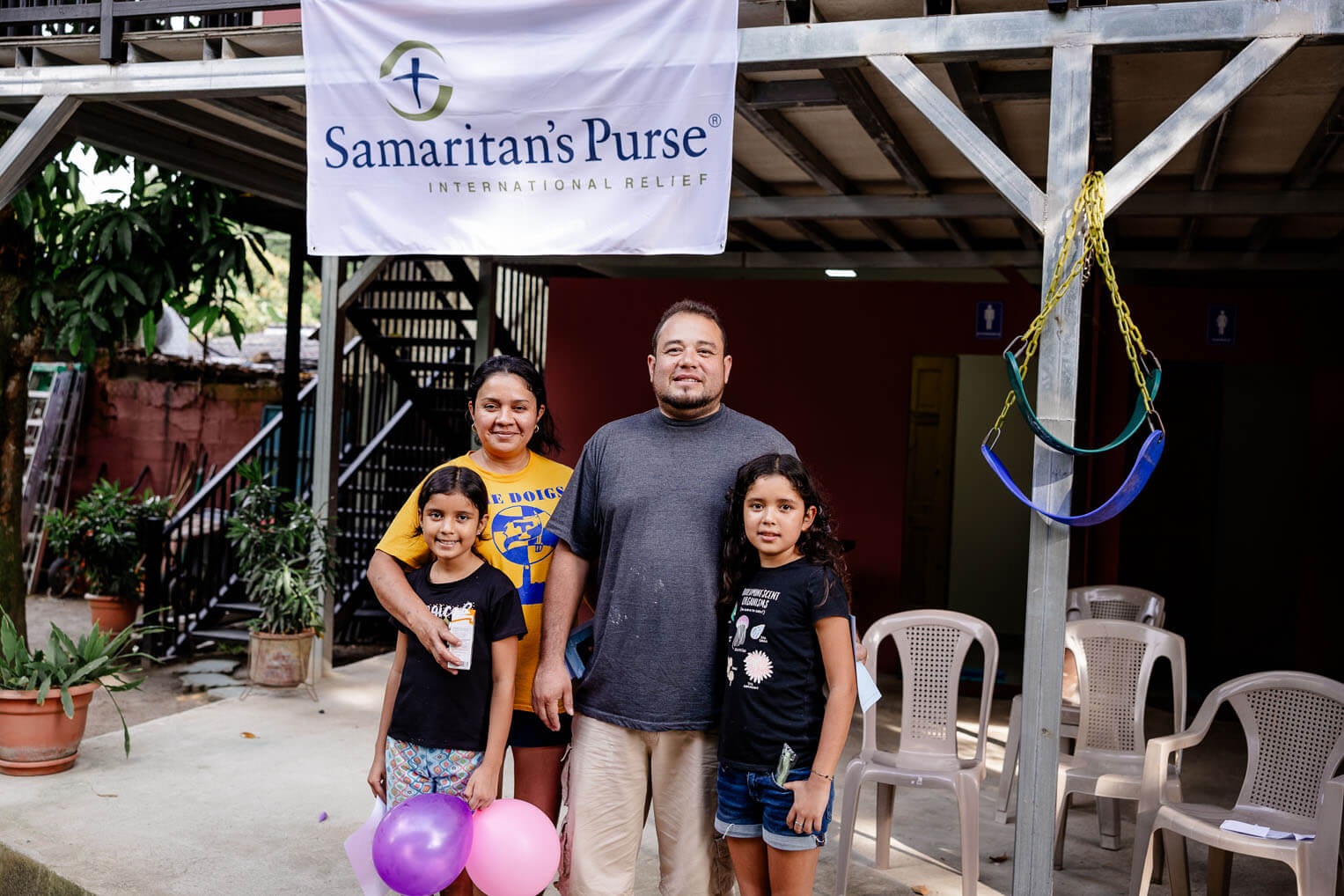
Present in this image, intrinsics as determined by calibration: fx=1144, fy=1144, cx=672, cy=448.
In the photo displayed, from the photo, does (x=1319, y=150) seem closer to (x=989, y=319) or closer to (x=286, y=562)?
(x=989, y=319)

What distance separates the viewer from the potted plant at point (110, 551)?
802 centimetres

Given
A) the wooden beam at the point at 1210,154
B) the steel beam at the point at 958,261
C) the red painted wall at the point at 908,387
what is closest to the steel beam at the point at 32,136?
the steel beam at the point at 958,261

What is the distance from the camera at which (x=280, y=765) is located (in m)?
5.14

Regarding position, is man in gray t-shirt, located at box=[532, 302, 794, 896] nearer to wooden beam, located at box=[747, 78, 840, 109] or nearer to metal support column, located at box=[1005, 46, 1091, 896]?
metal support column, located at box=[1005, 46, 1091, 896]

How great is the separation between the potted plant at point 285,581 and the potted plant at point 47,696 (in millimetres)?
1499

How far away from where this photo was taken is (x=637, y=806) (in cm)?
273

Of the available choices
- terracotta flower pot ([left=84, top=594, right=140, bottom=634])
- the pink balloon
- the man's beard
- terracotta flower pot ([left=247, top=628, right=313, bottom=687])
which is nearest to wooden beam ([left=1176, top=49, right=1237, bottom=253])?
the man's beard

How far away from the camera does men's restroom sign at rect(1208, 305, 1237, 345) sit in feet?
23.8

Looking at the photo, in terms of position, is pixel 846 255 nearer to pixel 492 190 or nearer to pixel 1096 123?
pixel 1096 123

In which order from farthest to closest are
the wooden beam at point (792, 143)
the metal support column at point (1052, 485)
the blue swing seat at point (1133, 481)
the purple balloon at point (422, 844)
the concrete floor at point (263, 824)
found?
the wooden beam at point (792, 143)
the concrete floor at point (263, 824)
the metal support column at point (1052, 485)
the blue swing seat at point (1133, 481)
the purple balloon at point (422, 844)

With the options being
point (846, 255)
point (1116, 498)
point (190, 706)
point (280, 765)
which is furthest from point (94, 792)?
point (846, 255)

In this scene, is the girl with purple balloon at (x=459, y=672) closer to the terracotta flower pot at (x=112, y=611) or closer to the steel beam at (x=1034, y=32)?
the steel beam at (x=1034, y=32)

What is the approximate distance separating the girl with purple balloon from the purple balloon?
0.32 ft

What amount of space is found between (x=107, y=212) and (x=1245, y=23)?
564cm
